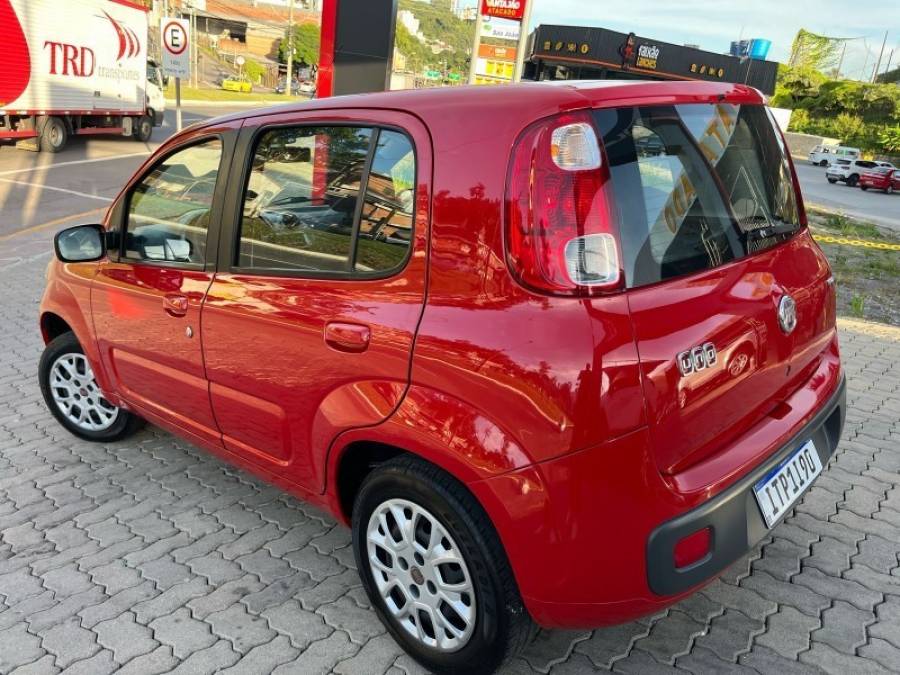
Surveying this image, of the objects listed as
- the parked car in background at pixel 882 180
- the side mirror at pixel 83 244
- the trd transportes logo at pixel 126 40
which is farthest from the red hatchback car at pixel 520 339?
the parked car in background at pixel 882 180

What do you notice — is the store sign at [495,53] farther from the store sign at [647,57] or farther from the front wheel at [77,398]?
the store sign at [647,57]

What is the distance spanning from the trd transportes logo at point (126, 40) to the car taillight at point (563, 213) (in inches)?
821

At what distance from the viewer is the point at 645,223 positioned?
1.94 meters

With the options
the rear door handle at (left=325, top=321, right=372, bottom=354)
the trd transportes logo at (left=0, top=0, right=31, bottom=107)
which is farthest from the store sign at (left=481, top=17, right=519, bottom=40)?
the trd transportes logo at (left=0, top=0, right=31, bottom=107)

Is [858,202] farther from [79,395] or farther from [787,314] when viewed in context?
[79,395]

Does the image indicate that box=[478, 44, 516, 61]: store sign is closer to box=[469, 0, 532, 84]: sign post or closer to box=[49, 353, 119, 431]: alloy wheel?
box=[469, 0, 532, 84]: sign post

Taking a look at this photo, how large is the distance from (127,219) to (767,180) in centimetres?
273

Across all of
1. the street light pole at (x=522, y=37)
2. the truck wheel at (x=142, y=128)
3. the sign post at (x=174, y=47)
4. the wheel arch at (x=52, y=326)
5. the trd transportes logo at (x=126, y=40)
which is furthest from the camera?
the truck wheel at (x=142, y=128)

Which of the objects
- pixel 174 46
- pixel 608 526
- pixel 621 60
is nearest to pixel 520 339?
→ pixel 608 526

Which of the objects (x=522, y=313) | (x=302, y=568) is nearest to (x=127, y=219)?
(x=302, y=568)

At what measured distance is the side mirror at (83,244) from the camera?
331 cm

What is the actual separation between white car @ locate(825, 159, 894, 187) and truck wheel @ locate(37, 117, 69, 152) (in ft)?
101

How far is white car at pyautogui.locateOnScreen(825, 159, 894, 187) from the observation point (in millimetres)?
31562

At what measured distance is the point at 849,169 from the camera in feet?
105
